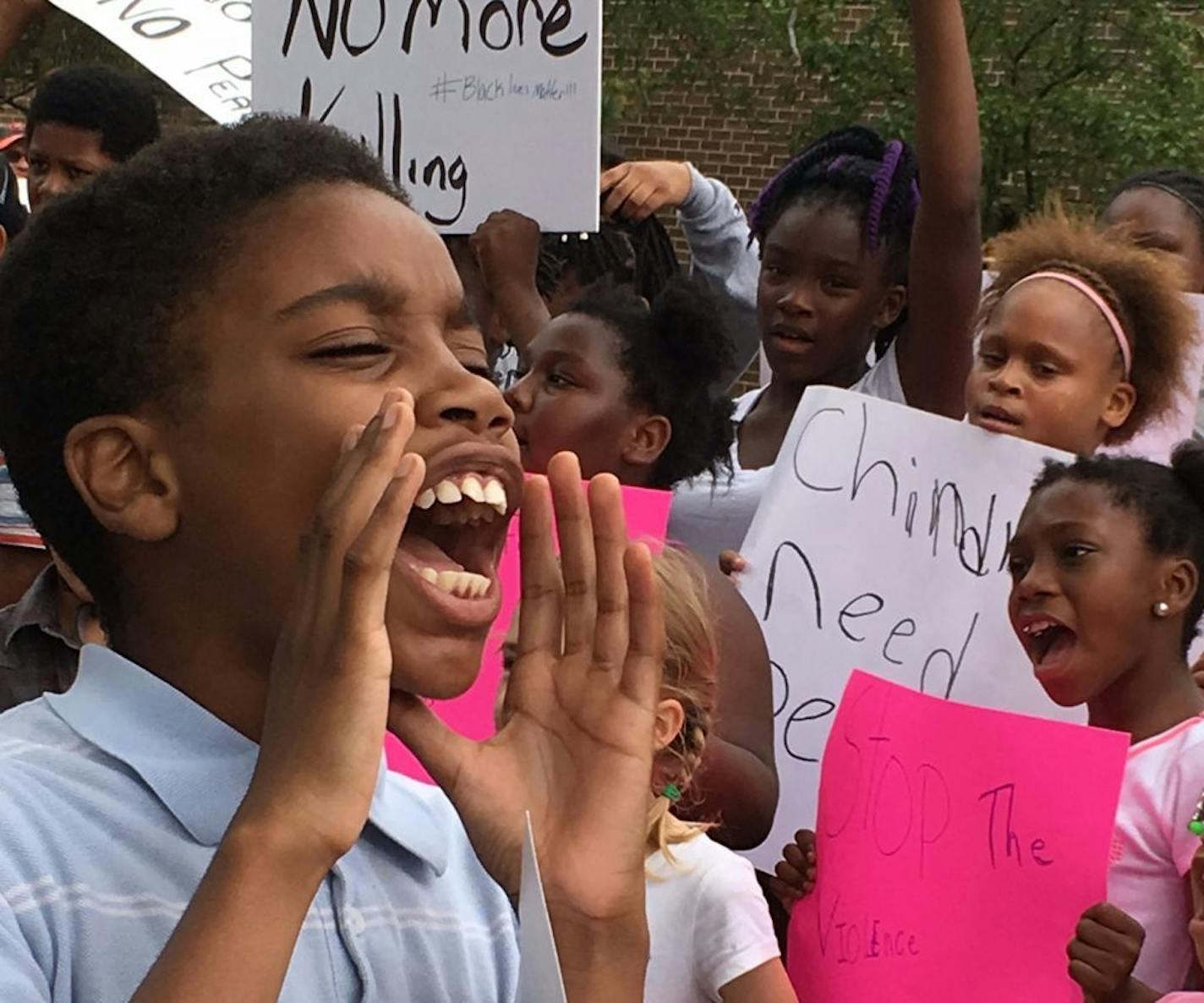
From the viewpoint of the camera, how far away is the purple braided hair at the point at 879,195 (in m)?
3.74

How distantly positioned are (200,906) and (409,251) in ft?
1.74

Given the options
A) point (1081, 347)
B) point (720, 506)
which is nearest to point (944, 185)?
point (1081, 347)

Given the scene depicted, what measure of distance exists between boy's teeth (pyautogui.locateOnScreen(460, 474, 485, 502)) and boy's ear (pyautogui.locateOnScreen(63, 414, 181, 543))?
215mm

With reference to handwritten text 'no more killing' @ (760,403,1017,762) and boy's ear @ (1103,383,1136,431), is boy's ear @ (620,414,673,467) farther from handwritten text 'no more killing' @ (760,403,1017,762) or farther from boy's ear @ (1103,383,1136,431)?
boy's ear @ (1103,383,1136,431)

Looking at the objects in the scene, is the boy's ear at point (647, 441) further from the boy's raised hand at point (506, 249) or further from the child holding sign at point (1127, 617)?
the child holding sign at point (1127, 617)

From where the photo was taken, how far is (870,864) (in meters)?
2.71

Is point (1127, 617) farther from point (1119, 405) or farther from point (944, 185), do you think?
point (944, 185)

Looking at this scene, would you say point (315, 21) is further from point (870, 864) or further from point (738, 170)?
point (738, 170)

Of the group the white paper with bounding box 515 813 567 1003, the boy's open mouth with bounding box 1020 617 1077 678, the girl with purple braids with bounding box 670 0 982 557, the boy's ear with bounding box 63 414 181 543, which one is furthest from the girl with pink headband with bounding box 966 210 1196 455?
the white paper with bounding box 515 813 567 1003

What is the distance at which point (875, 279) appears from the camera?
3.71 metres

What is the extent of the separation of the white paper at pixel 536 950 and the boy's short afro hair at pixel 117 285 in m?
0.46

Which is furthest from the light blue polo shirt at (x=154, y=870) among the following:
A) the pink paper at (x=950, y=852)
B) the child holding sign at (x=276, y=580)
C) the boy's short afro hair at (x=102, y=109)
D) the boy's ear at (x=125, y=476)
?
the boy's short afro hair at (x=102, y=109)

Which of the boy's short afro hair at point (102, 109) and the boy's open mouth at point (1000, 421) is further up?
the boy's short afro hair at point (102, 109)

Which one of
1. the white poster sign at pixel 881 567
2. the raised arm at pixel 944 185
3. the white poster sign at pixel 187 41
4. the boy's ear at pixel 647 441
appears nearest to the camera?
the white poster sign at pixel 881 567
